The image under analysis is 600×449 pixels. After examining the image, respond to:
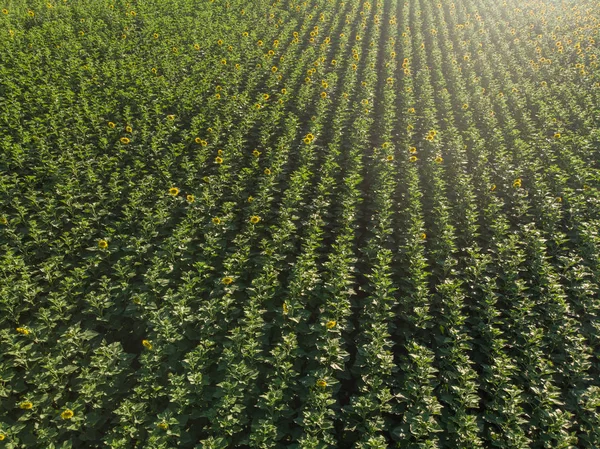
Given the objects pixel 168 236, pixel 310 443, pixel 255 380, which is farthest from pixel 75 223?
pixel 310 443

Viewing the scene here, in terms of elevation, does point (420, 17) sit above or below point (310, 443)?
above

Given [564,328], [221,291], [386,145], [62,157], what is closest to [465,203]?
[386,145]

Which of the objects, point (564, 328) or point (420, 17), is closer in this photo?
point (564, 328)

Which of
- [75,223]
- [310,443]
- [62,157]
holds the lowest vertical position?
[310,443]

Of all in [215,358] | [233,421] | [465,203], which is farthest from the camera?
[465,203]

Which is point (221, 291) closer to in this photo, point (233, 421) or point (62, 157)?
point (233, 421)

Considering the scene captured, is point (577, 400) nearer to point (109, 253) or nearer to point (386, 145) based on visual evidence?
point (386, 145)

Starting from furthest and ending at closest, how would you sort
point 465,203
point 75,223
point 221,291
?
point 465,203
point 75,223
point 221,291
